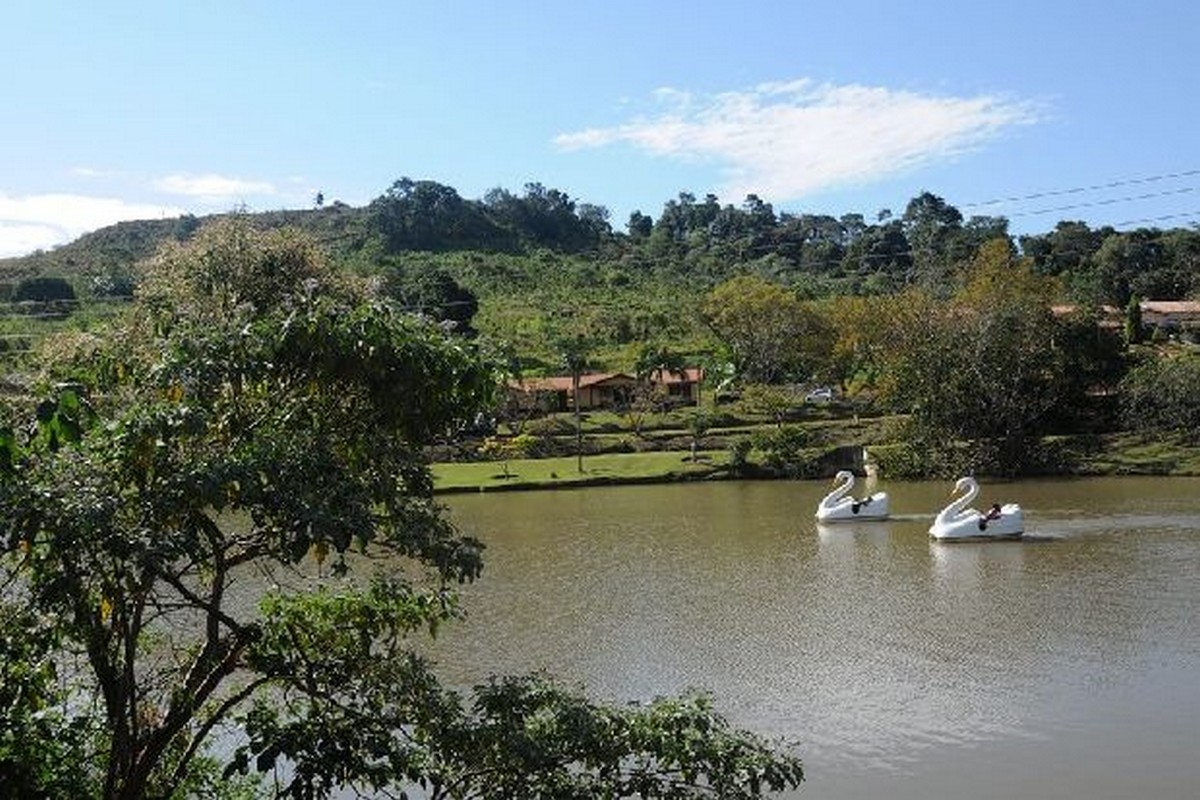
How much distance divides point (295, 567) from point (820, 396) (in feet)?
161

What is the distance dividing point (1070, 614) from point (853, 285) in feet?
214

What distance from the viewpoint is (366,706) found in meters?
5.45

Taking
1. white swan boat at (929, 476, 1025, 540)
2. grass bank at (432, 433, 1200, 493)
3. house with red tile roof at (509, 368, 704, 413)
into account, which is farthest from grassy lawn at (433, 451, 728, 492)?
white swan boat at (929, 476, 1025, 540)

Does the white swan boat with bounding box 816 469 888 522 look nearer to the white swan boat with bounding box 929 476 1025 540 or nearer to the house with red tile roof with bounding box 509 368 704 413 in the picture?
the white swan boat with bounding box 929 476 1025 540

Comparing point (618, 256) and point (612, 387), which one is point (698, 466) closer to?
point (612, 387)

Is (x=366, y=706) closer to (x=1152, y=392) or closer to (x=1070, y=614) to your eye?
(x=1070, y=614)

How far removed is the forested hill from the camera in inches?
2554

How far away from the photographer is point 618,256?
99.2 metres

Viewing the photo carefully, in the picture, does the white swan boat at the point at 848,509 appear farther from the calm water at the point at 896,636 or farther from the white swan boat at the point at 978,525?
the white swan boat at the point at 978,525

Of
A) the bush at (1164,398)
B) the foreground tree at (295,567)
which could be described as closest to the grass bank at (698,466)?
the bush at (1164,398)

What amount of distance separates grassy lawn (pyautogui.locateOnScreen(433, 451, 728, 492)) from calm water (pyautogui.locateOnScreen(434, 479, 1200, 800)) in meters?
8.73

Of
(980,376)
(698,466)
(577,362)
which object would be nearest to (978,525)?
(698,466)

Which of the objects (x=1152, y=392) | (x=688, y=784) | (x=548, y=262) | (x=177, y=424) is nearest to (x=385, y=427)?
(x=177, y=424)

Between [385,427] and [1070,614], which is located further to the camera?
[1070,614]
